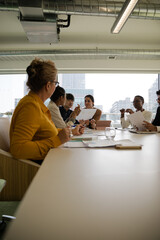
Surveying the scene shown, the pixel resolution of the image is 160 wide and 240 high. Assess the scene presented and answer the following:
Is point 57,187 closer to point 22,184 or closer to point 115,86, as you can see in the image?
point 22,184

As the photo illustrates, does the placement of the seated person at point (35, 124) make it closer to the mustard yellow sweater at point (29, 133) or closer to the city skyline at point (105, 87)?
the mustard yellow sweater at point (29, 133)

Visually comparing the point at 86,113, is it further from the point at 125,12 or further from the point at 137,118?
the point at 125,12

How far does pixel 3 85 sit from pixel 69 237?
6941 millimetres

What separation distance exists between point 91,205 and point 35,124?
759 mm

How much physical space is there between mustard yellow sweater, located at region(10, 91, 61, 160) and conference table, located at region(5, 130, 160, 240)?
38 centimetres

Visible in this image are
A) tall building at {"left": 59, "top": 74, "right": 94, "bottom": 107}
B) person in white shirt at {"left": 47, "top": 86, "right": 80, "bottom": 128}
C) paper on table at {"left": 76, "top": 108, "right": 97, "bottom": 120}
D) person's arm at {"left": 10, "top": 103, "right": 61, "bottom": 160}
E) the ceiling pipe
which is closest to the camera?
person's arm at {"left": 10, "top": 103, "right": 61, "bottom": 160}

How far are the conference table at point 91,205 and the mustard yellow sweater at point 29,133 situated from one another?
0.38 meters

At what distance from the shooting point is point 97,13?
3160mm

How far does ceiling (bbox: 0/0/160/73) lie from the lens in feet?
14.2

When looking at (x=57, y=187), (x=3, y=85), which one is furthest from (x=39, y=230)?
(x=3, y=85)

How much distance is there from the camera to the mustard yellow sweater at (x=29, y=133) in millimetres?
998

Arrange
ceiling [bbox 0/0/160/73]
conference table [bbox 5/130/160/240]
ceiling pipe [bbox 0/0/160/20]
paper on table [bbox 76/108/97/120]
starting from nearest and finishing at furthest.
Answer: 1. conference table [bbox 5/130/160/240]
2. paper on table [bbox 76/108/97/120]
3. ceiling pipe [bbox 0/0/160/20]
4. ceiling [bbox 0/0/160/73]

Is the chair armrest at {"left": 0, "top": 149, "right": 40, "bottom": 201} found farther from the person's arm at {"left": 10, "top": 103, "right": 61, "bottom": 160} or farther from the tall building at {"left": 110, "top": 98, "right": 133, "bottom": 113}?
the tall building at {"left": 110, "top": 98, "right": 133, "bottom": 113}

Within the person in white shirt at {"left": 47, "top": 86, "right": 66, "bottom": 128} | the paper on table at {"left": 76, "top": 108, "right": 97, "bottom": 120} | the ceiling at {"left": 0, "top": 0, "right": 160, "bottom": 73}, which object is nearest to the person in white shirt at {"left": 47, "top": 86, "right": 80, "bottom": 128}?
the person in white shirt at {"left": 47, "top": 86, "right": 66, "bottom": 128}
